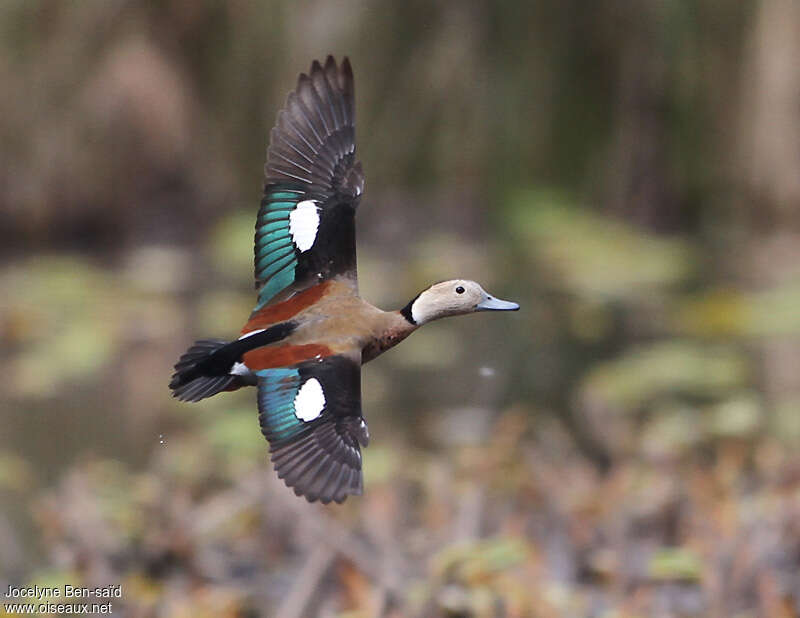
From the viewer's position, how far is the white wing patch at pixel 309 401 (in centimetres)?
125

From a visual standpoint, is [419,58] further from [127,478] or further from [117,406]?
[127,478]

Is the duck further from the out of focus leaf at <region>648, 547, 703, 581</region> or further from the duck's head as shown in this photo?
the out of focus leaf at <region>648, 547, 703, 581</region>

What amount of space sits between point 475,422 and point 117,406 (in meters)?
0.98

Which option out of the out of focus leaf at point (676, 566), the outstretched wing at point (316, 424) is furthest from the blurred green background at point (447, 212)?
the outstretched wing at point (316, 424)

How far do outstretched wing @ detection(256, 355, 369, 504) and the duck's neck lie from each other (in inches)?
1.1

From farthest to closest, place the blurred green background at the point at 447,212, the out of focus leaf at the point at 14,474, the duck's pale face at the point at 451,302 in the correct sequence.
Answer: the blurred green background at the point at 447,212
the out of focus leaf at the point at 14,474
the duck's pale face at the point at 451,302

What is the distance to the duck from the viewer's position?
4.09 feet

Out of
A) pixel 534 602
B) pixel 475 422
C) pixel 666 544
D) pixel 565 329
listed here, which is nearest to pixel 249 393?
pixel 475 422

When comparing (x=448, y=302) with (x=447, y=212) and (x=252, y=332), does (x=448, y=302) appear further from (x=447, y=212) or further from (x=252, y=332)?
(x=447, y=212)

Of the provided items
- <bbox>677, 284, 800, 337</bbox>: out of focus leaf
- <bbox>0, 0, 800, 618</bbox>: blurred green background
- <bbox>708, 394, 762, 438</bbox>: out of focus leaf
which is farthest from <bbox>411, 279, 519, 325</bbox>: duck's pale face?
<bbox>677, 284, 800, 337</bbox>: out of focus leaf

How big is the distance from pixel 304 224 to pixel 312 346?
21cm

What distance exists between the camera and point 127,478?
10.9ft

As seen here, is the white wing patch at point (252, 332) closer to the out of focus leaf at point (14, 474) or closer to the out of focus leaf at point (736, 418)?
the out of focus leaf at point (736, 418)

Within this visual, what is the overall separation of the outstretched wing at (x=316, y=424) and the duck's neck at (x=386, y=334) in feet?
0.09
